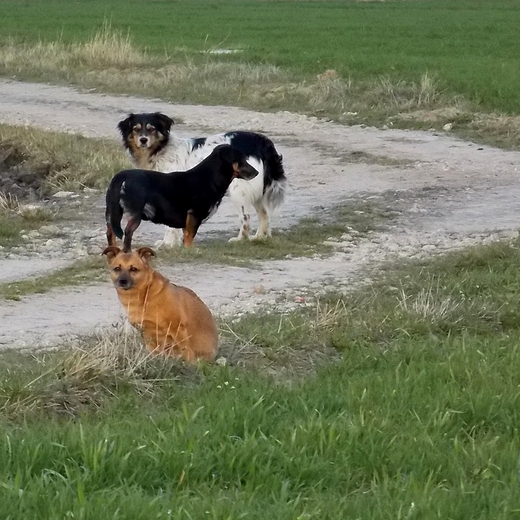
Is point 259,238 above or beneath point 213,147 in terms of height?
beneath

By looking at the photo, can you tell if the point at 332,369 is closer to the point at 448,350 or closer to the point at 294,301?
the point at 448,350

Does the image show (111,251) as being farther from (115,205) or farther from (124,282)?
(115,205)

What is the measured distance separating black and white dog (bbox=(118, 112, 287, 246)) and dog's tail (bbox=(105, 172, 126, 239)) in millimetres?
913

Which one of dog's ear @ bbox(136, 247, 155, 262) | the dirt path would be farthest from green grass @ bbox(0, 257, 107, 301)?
dog's ear @ bbox(136, 247, 155, 262)

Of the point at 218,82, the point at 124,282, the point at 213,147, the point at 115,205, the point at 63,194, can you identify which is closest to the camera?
the point at 124,282

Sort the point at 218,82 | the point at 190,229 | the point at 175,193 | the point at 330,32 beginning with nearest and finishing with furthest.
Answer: the point at 175,193 → the point at 190,229 → the point at 218,82 → the point at 330,32

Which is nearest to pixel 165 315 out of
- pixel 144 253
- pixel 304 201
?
pixel 144 253

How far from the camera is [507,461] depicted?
4664mm

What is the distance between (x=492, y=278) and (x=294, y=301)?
1.68 meters

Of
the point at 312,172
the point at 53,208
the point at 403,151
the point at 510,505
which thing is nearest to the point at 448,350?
the point at 510,505

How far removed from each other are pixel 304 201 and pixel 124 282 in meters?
6.83

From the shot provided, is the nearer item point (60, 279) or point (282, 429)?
point (282, 429)

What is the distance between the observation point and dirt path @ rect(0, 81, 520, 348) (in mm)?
8391

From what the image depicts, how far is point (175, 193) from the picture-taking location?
1048 centimetres
